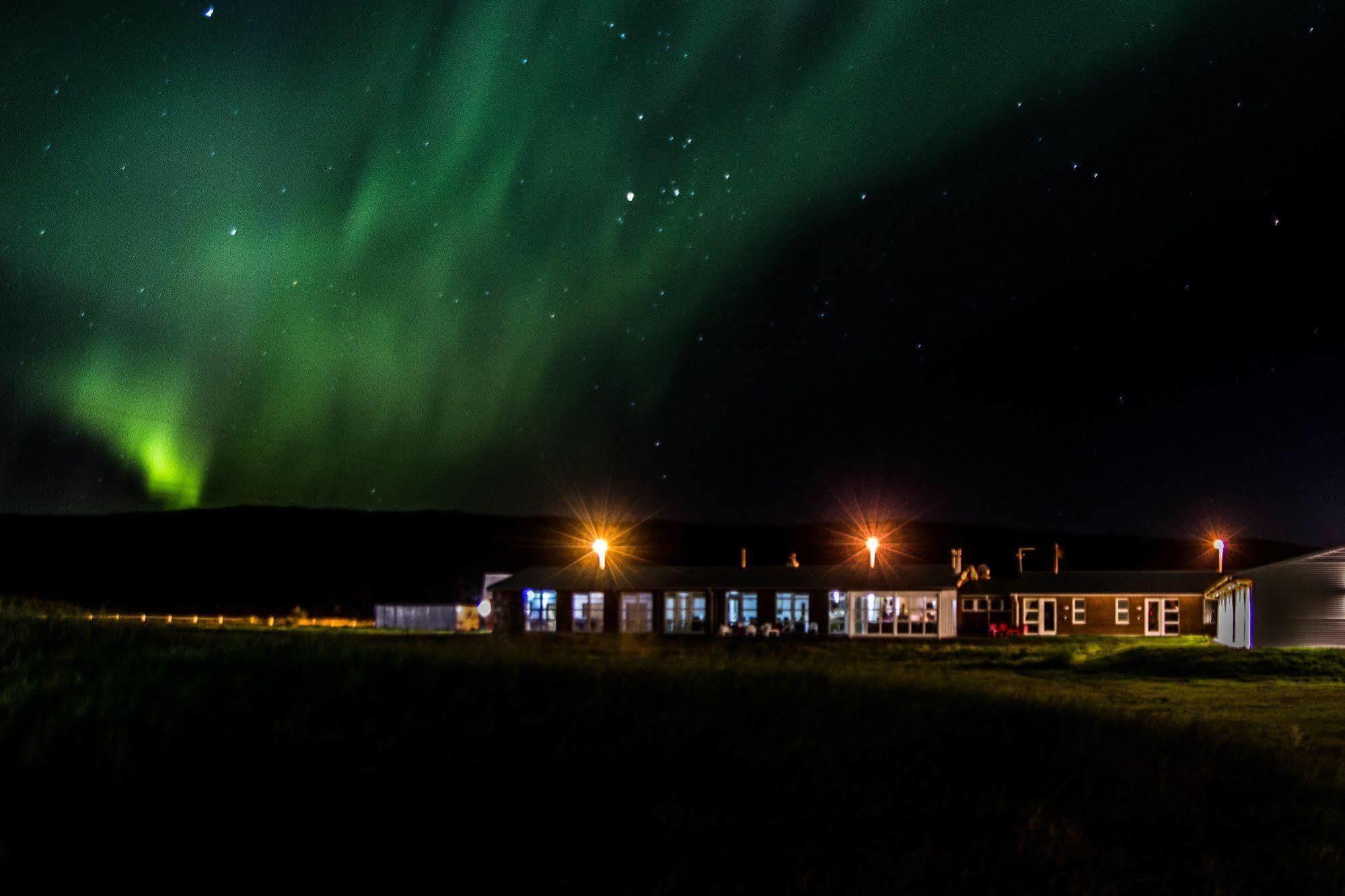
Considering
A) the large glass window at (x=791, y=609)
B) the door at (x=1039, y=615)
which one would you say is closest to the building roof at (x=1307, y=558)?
the large glass window at (x=791, y=609)

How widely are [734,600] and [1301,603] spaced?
25.5m

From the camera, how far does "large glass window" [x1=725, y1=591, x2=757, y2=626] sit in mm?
58281

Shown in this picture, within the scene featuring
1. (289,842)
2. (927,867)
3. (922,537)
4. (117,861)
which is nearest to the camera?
(117,861)

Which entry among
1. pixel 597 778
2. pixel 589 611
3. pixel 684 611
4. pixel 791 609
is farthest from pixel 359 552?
pixel 597 778

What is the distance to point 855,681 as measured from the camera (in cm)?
1502

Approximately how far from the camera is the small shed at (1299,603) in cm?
3931

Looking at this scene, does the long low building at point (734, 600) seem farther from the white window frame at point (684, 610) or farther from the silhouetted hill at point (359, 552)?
the silhouetted hill at point (359, 552)

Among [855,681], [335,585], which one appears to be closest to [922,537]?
[335,585]

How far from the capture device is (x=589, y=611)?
60.1 meters

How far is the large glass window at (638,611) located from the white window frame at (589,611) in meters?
A: 1.01

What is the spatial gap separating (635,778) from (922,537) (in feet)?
582

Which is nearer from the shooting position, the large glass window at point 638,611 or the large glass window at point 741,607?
the large glass window at point 741,607

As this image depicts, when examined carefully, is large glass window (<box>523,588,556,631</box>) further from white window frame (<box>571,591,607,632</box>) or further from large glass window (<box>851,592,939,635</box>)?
large glass window (<box>851,592,939,635</box>)

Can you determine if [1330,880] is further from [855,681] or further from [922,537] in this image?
[922,537]
